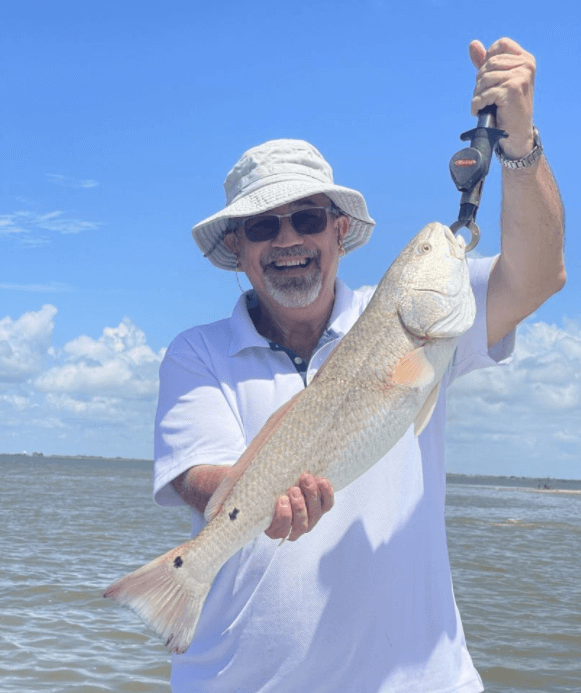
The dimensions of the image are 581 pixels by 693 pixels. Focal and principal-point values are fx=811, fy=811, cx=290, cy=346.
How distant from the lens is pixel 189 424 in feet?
10.6

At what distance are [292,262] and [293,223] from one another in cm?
19

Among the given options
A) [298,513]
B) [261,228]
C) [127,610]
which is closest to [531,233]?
[261,228]

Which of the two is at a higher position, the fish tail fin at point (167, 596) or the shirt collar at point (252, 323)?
the shirt collar at point (252, 323)

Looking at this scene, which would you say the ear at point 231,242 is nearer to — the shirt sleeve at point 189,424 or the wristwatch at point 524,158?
the shirt sleeve at point 189,424

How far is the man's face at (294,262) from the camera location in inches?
138

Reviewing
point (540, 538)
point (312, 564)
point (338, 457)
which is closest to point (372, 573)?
point (312, 564)

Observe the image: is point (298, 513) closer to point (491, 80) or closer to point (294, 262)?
point (294, 262)

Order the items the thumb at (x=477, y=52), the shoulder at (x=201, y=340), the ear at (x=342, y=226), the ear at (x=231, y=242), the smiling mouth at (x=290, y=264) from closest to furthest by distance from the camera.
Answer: the thumb at (x=477, y=52)
the shoulder at (x=201, y=340)
the smiling mouth at (x=290, y=264)
the ear at (x=342, y=226)
the ear at (x=231, y=242)

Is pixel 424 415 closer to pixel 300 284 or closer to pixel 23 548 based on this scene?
pixel 300 284

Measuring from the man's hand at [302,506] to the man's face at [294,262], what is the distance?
1.04 m

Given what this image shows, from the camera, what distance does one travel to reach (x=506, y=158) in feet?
10.3

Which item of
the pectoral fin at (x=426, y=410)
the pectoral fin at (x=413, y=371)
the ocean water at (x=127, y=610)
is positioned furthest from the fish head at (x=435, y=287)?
the ocean water at (x=127, y=610)

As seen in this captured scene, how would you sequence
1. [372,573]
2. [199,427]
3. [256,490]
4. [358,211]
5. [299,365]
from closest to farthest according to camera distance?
[256,490], [372,573], [199,427], [299,365], [358,211]

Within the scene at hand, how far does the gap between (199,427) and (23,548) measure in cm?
1385
